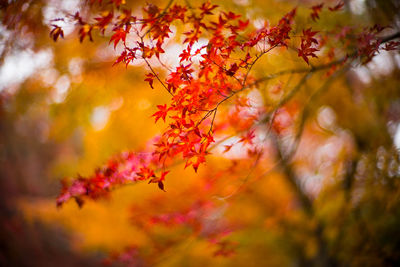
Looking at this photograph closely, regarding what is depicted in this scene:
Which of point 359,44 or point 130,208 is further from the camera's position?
point 130,208

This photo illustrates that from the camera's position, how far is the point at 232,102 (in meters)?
2.01

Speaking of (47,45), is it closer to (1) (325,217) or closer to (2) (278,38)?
(2) (278,38)

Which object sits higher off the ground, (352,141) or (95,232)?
(95,232)

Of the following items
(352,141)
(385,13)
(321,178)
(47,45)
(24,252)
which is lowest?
(321,178)

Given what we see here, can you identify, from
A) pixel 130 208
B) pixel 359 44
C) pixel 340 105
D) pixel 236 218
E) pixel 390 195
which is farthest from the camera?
pixel 236 218

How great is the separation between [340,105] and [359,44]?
2168 mm

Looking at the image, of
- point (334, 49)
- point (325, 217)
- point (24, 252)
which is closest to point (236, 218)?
A: point (325, 217)

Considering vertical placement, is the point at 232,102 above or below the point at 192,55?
above

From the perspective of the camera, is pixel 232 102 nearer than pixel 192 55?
No

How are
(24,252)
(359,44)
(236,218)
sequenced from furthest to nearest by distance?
(24,252)
(236,218)
(359,44)

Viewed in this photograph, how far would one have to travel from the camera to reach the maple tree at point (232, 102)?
52.3 inches

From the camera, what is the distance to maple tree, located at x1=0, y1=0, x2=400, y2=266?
52.3 inches

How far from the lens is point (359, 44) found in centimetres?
165

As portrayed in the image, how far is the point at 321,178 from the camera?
10.6ft
